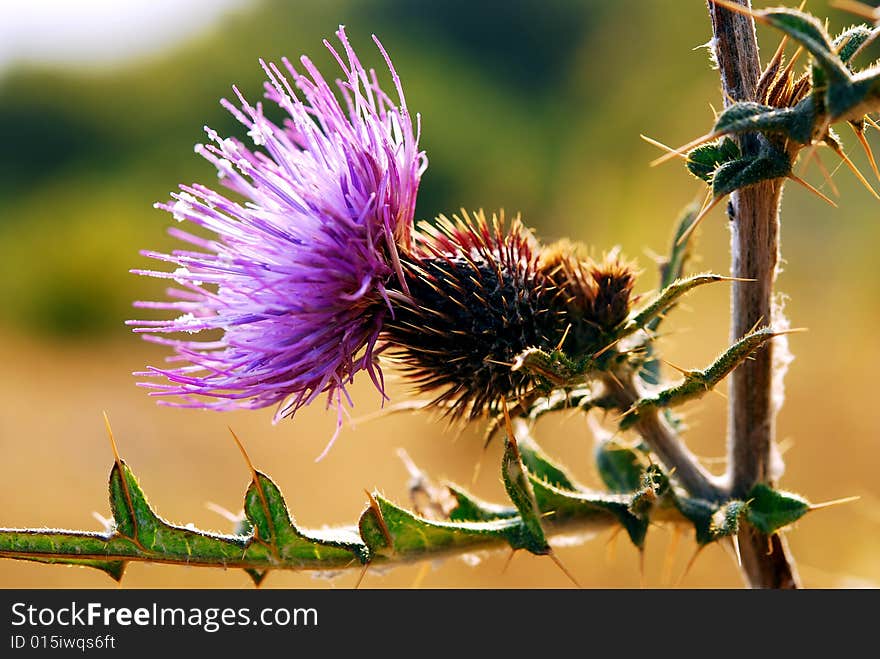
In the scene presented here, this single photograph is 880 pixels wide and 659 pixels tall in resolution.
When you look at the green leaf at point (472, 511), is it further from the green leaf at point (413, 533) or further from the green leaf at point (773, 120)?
the green leaf at point (773, 120)

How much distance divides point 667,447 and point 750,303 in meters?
0.51

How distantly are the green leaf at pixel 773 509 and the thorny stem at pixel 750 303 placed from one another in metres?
0.12

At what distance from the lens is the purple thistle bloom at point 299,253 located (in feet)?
6.91

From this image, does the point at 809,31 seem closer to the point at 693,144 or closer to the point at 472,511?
the point at 693,144

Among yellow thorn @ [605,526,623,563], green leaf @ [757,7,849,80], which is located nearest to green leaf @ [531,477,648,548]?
yellow thorn @ [605,526,623,563]

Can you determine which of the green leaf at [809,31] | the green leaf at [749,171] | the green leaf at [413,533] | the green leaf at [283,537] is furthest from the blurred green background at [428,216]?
the green leaf at [809,31]

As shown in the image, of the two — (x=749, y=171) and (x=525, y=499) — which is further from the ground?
(x=749, y=171)

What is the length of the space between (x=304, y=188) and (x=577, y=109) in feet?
76.1

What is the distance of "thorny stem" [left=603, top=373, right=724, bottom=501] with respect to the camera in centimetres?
224

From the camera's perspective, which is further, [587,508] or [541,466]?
[541,466]

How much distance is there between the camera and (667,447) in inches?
89.8

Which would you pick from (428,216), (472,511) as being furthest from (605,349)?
(428,216)

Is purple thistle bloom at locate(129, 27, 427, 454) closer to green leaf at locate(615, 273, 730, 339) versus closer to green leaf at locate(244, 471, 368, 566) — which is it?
green leaf at locate(244, 471, 368, 566)

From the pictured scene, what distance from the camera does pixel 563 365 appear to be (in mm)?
1907
